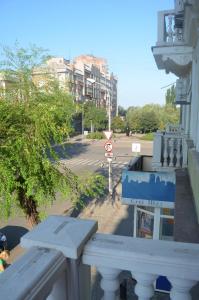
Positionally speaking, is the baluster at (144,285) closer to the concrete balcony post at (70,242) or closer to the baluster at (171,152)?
the concrete balcony post at (70,242)

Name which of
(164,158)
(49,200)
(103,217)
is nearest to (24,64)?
(49,200)

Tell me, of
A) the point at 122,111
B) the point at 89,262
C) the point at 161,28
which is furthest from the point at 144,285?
the point at 122,111

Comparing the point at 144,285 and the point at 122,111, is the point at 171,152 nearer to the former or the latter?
the point at 144,285

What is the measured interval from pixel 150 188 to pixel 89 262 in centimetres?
606

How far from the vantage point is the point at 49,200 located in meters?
8.02

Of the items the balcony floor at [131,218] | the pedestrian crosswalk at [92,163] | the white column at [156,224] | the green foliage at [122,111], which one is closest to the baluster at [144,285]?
the balcony floor at [131,218]

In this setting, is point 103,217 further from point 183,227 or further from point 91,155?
point 91,155

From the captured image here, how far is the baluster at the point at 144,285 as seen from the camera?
51.0 inches

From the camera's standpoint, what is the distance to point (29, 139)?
7445 mm

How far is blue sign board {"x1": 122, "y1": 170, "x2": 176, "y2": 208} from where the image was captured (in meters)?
7.09

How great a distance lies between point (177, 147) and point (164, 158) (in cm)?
43

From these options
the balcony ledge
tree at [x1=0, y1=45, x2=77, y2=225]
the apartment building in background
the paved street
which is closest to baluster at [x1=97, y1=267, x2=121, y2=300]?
tree at [x1=0, y1=45, x2=77, y2=225]

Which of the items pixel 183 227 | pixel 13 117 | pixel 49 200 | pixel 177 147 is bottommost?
pixel 49 200

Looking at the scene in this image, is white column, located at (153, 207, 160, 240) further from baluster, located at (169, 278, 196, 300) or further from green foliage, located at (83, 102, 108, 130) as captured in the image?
green foliage, located at (83, 102, 108, 130)
